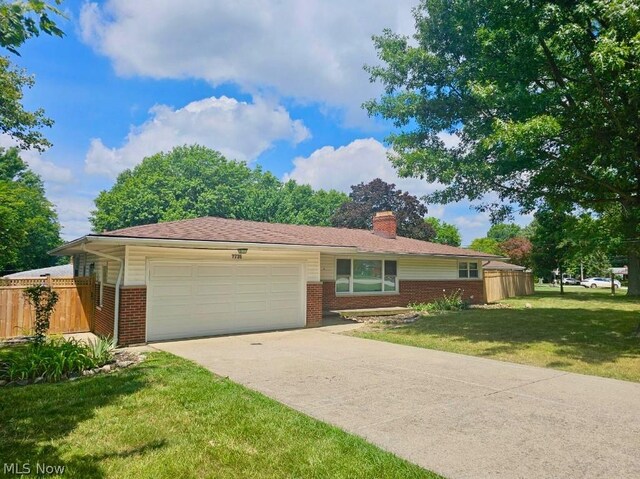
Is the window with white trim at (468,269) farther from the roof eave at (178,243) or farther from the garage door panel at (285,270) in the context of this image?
the roof eave at (178,243)

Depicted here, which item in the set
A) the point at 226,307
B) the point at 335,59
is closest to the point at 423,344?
the point at 226,307

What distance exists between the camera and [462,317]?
51.9 feet

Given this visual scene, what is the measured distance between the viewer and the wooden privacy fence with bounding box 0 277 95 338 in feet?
35.9

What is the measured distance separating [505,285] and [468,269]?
6.95m

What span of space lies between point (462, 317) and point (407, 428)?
473 inches

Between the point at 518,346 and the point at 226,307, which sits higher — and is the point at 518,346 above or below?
below

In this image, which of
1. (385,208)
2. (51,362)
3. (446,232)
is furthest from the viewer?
(446,232)

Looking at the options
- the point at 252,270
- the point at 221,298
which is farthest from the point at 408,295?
the point at 221,298

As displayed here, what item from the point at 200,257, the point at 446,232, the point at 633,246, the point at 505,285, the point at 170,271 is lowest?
the point at 505,285

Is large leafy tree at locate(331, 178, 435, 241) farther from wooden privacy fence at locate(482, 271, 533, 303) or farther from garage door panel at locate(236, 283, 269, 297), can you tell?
garage door panel at locate(236, 283, 269, 297)

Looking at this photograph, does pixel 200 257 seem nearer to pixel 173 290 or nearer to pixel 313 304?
pixel 173 290

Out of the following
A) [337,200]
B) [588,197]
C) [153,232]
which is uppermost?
[337,200]

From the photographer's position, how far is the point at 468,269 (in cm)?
2256

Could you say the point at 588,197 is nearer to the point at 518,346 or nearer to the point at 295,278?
the point at 518,346
